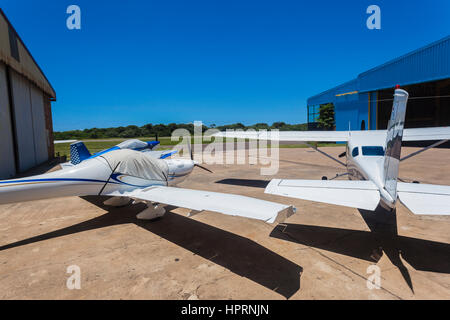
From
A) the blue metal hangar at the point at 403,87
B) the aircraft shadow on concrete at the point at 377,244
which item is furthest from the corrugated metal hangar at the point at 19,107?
the blue metal hangar at the point at 403,87

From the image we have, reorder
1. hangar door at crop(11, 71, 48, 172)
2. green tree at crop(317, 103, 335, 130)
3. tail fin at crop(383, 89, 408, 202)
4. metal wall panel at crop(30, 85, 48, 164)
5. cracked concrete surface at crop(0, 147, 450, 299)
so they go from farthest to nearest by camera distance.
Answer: green tree at crop(317, 103, 335, 130), metal wall panel at crop(30, 85, 48, 164), hangar door at crop(11, 71, 48, 172), tail fin at crop(383, 89, 408, 202), cracked concrete surface at crop(0, 147, 450, 299)

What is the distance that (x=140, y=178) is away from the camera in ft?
21.3

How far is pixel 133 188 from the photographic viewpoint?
20.8 feet

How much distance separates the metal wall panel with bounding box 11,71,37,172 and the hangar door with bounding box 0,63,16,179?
2.54 feet

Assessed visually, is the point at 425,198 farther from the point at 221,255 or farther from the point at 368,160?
the point at 221,255

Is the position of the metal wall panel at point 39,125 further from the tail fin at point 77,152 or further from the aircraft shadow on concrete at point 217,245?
the aircraft shadow on concrete at point 217,245

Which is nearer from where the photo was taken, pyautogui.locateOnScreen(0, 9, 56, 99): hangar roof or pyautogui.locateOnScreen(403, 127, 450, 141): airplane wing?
pyautogui.locateOnScreen(403, 127, 450, 141): airplane wing

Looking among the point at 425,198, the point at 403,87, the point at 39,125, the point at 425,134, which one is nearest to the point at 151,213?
the point at 425,198

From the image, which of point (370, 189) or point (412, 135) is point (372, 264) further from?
point (412, 135)

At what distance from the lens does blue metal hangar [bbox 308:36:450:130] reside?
22.4 m

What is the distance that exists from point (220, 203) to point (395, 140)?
3353 millimetres

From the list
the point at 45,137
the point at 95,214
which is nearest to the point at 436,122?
the point at 95,214

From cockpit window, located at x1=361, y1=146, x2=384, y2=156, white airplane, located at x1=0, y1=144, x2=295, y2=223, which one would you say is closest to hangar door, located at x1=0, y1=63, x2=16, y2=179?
white airplane, located at x1=0, y1=144, x2=295, y2=223

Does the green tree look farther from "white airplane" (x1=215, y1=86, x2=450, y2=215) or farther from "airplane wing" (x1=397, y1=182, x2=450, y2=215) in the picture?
"airplane wing" (x1=397, y1=182, x2=450, y2=215)
